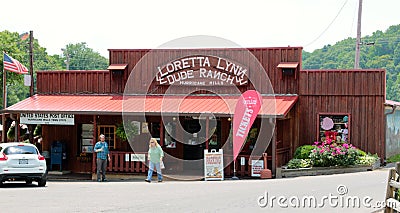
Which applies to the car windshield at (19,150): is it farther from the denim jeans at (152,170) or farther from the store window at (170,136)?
the store window at (170,136)

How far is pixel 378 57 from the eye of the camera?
113m

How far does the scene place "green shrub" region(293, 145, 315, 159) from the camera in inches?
1006

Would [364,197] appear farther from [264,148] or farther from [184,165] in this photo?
[184,165]

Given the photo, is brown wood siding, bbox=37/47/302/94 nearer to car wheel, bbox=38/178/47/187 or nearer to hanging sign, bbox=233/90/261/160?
hanging sign, bbox=233/90/261/160

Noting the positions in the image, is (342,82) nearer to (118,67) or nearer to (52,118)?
(118,67)

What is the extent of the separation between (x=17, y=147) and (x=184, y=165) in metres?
8.05

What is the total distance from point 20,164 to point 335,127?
12.6 metres

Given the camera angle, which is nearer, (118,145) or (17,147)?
(17,147)

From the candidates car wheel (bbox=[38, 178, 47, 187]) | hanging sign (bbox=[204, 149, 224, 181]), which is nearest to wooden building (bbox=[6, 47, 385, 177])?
hanging sign (bbox=[204, 149, 224, 181])

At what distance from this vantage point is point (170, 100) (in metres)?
27.2

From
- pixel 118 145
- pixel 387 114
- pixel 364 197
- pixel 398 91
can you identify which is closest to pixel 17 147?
pixel 118 145

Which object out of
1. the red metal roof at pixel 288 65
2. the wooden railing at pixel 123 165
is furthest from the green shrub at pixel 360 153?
the wooden railing at pixel 123 165

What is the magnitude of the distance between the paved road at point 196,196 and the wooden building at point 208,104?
5.05 m

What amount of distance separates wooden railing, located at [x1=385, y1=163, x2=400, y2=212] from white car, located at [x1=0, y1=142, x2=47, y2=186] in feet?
39.7
